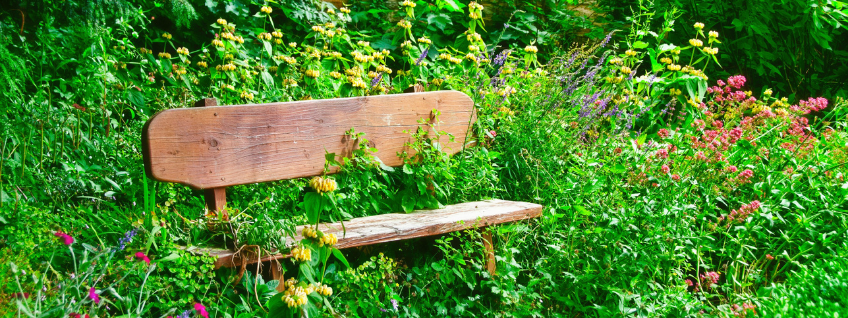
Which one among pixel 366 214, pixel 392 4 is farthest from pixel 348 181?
pixel 392 4

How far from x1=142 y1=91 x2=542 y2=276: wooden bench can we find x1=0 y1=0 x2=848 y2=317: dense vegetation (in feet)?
0.28

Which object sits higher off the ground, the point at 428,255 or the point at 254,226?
the point at 254,226

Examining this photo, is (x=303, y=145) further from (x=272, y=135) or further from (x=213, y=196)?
(x=213, y=196)

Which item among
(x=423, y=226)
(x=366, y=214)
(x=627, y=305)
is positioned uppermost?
(x=423, y=226)

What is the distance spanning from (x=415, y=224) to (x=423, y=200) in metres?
0.39

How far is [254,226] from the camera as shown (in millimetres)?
2219

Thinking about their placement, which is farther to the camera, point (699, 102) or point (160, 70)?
point (699, 102)

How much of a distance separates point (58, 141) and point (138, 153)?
35 centimetres

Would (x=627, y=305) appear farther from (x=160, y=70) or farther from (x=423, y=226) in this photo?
(x=160, y=70)

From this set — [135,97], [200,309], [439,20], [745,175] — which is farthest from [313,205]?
[439,20]

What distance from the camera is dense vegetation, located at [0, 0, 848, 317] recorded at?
84.2 inches

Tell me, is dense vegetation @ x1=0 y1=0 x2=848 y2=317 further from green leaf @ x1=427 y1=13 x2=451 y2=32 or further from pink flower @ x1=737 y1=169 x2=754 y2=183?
green leaf @ x1=427 y1=13 x2=451 y2=32

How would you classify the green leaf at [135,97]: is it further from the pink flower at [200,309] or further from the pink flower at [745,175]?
the pink flower at [745,175]

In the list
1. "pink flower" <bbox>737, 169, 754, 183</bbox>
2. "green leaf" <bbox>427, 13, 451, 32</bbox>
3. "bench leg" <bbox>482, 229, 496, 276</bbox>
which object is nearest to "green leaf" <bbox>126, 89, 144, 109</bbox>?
"bench leg" <bbox>482, 229, 496, 276</bbox>
